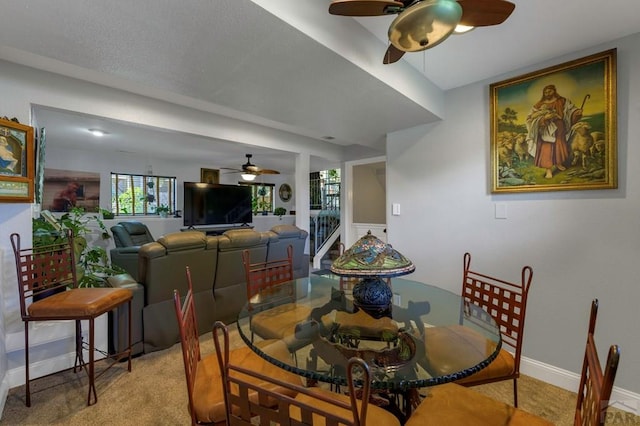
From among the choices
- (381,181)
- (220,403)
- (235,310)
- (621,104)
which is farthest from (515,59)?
(381,181)

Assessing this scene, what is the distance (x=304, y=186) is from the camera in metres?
4.71

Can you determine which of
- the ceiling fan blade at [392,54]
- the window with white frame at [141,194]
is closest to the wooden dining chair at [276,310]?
the ceiling fan blade at [392,54]

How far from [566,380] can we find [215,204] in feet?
21.0

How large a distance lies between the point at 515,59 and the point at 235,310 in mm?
3333

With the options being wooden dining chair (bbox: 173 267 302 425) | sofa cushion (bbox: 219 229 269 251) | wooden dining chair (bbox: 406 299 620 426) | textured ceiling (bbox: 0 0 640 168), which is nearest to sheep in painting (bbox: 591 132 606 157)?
textured ceiling (bbox: 0 0 640 168)

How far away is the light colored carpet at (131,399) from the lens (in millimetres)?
1692

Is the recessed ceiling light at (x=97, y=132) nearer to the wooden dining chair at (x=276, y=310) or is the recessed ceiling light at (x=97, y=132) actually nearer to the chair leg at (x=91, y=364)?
the chair leg at (x=91, y=364)

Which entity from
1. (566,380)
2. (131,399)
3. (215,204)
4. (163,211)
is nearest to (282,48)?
(131,399)

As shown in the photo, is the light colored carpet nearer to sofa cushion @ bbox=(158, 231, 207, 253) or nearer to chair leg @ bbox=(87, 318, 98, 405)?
chair leg @ bbox=(87, 318, 98, 405)

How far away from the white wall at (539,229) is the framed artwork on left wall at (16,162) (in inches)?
124

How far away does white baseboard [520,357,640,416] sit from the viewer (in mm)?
1794

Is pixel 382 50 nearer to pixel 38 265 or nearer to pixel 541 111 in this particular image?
pixel 541 111

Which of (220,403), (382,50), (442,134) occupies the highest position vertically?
(382,50)

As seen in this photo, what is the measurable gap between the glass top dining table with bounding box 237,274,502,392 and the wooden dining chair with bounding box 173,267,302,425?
120 millimetres
